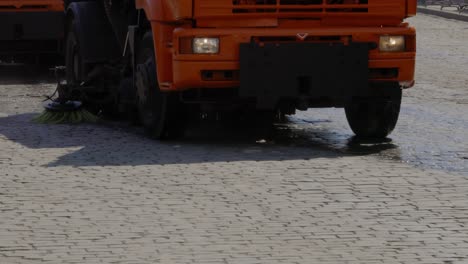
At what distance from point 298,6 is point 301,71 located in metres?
0.58

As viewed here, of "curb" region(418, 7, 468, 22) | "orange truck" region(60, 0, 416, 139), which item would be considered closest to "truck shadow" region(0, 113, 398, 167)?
"orange truck" region(60, 0, 416, 139)

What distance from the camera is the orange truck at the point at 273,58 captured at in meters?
12.3

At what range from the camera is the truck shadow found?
11.8 meters

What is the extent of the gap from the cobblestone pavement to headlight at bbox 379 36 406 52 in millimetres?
852

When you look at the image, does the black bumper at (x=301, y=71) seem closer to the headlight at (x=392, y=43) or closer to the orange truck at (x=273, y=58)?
the orange truck at (x=273, y=58)

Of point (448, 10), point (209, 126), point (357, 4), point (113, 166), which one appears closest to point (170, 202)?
point (113, 166)

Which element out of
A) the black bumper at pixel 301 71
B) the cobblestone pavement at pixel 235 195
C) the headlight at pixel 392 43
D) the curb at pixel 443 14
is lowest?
the curb at pixel 443 14

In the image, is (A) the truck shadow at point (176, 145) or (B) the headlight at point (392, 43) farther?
(B) the headlight at point (392, 43)

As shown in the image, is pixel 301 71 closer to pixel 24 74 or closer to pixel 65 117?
pixel 65 117

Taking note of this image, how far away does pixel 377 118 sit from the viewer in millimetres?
13375

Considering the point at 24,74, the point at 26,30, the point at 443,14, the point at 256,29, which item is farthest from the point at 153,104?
the point at 443,14

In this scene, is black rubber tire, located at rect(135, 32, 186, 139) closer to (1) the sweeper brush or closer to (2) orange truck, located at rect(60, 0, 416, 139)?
(2) orange truck, located at rect(60, 0, 416, 139)

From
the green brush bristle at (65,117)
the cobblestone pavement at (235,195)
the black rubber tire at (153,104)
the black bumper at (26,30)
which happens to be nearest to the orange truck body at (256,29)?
the black rubber tire at (153,104)

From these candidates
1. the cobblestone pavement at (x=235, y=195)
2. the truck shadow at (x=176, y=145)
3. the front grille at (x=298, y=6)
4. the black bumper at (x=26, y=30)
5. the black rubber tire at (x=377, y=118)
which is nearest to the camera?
the cobblestone pavement at (x=235, y=195)
